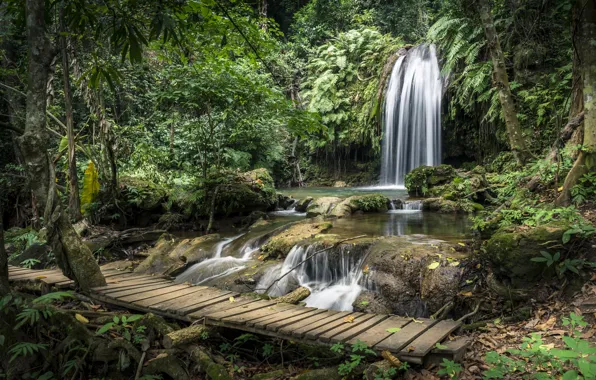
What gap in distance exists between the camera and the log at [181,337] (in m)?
3.50

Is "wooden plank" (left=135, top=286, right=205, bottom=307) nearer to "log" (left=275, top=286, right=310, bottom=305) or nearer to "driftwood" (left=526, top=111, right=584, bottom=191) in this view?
"log" (left=275, top=286, right=310, bottom=305)

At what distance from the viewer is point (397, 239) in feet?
21.9

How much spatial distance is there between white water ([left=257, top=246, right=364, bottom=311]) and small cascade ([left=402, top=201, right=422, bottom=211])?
18.9 feet

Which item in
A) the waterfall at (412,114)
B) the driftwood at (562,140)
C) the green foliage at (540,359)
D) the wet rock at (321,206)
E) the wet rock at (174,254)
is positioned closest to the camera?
the green foliage at (540,359)

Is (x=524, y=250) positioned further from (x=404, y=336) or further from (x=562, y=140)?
(x=562, y=140)

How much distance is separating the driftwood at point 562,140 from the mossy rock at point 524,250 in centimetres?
174

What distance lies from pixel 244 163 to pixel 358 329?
14.0 metres

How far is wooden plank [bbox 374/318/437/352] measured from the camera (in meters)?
3.06

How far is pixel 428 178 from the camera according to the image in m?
13.0

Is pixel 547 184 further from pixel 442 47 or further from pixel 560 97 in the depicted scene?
pixel 442 47

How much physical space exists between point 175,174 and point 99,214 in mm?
3973

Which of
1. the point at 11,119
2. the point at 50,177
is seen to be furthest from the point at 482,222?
the point at 11,119

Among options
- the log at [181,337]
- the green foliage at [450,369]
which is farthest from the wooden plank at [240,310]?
the green foliage at [450,369]

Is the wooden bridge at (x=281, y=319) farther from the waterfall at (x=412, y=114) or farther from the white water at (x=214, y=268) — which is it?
the waterfall at (x=412, y=114)
